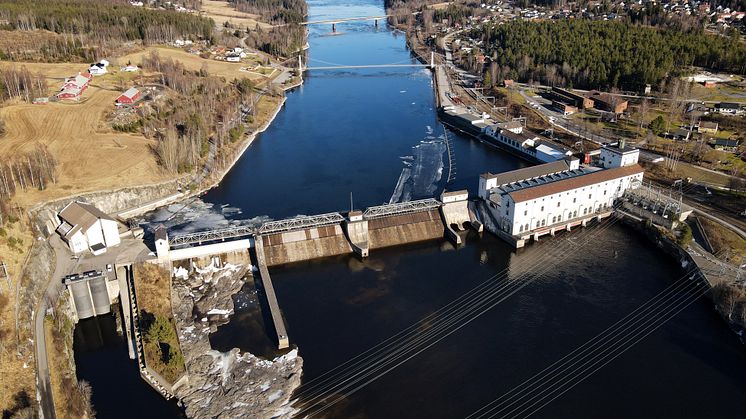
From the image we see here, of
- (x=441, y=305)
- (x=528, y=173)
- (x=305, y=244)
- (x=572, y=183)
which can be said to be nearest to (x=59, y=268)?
(x=305, y=244)

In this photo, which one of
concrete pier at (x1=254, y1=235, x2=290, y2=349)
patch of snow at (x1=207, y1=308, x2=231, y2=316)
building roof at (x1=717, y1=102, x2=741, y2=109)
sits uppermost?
building roof at (x1=717, y1=102, x2=741, y2=109)

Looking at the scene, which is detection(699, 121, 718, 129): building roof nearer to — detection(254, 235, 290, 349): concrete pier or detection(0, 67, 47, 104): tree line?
detection(254, 235, 290, 349): concrete pier

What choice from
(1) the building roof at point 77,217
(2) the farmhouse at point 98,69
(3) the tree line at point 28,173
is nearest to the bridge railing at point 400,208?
(1) the building roof at point 77,217

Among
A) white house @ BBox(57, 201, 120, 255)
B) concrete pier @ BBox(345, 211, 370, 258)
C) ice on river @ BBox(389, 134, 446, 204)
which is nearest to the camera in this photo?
white house @ BBox(57, 201, 120, 255)

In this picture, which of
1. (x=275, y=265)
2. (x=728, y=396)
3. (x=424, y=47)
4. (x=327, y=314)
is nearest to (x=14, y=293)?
(x=275, y=265)

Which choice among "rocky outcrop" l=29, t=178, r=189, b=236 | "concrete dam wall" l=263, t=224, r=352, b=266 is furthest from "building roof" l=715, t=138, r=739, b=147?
"rocky outcrop" l=29, t=178, r=189, b=236

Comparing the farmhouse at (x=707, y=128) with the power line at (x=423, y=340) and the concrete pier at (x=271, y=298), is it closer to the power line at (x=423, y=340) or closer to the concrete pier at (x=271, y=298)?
the power line at (x=423, y=340)
